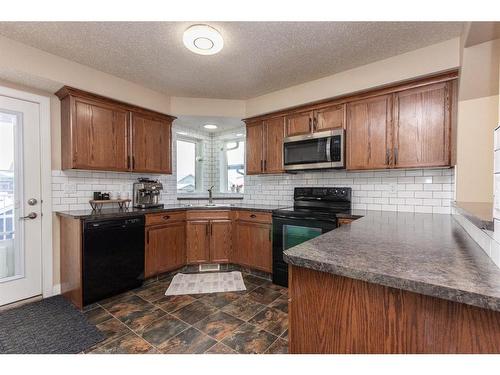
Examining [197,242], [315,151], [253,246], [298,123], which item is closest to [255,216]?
[253,246]

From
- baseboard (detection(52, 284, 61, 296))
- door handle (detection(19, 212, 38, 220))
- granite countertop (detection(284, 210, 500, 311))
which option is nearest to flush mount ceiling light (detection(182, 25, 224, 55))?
granite countertop (detection(284, 210, 500, 311))

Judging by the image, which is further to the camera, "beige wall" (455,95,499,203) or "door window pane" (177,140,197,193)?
"door window pane" (177,140,197,193)

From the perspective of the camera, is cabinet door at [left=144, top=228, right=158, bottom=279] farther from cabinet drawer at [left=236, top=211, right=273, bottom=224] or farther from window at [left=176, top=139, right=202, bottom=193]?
window at [left=176, top=139, right=202, bottom=193]

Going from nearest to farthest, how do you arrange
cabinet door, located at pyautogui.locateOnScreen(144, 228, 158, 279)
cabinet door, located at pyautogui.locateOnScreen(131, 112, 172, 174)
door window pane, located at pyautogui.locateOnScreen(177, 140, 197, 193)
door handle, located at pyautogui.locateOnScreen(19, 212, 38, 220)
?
door handle, located at pyautogui.locateOnScreen(19, 212, 38, 220) < cabinet door, located at pyautogui.locateOnScreen(144, 228, 158, 279) < cabinet door, located at pyautogui.locateOnScreen(131, 112, 172, 174) < door window pane, located at pyautogui.locateOnScreen(177, 140, 197, 193)

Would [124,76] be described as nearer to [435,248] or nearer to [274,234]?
[274,234]

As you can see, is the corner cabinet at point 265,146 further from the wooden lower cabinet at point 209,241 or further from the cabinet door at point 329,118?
the wooden lower cabinet at point 209,241

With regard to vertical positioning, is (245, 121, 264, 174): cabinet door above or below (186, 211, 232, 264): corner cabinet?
above

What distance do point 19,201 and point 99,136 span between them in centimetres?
98

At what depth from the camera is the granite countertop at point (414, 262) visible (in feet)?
2.03

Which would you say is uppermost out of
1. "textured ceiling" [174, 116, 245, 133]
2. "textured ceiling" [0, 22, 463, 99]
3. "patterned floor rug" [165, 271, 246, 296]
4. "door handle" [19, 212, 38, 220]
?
"textured ceiling" [0, 22, 463, 99]

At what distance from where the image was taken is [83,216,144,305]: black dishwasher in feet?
7.54

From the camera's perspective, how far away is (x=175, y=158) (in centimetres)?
390

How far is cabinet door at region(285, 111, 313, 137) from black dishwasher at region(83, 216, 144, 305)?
211cm
